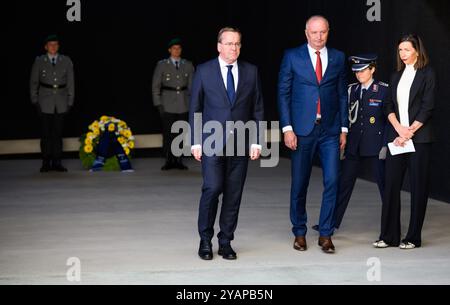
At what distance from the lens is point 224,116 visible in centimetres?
601

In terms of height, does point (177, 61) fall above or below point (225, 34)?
below

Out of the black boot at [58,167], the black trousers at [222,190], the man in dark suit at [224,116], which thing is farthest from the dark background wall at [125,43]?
the black trousers at [222,190]

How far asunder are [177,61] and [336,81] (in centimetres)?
580

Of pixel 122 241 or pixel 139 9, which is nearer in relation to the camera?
pixel 122 241

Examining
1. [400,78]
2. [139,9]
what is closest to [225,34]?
[400,78]

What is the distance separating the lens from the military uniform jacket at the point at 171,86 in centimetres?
1191

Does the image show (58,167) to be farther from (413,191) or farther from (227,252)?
(413,191)

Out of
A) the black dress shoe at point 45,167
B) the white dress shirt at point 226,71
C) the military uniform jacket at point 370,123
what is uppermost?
the white dress shirt at point 226,71

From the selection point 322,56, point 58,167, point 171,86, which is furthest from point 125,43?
point 322,56

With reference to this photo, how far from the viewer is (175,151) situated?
12102mm

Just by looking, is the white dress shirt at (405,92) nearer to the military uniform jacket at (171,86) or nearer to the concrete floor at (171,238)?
the concrete floor at (171,238)

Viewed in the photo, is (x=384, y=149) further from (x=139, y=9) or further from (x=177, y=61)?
(x=139, y=9)

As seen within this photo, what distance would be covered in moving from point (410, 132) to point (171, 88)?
19.4 feet

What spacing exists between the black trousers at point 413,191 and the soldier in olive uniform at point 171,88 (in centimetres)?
568
